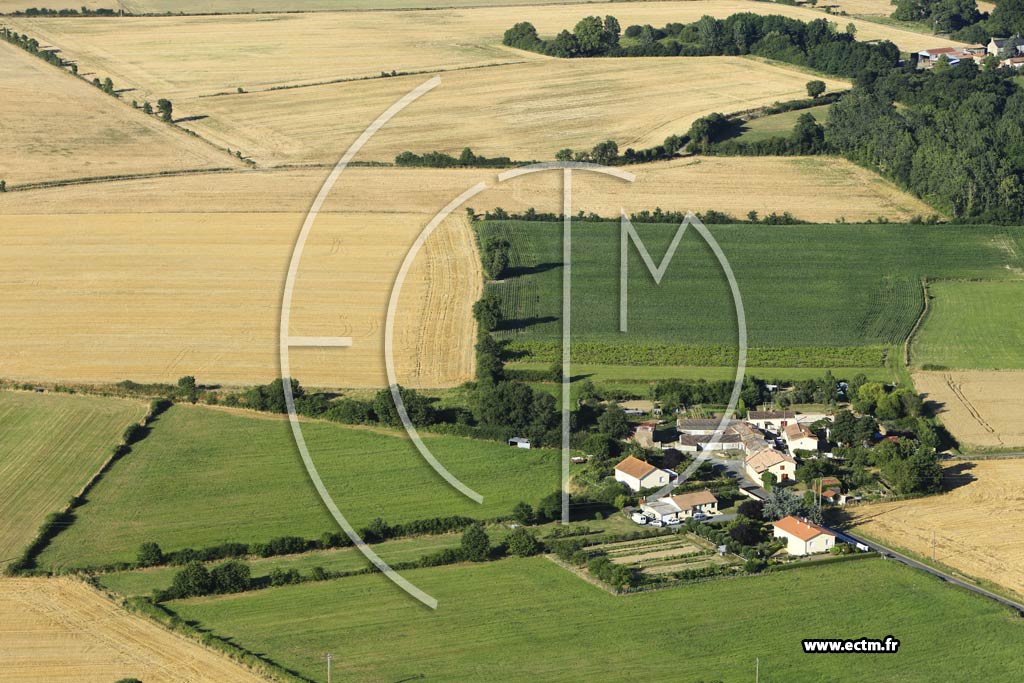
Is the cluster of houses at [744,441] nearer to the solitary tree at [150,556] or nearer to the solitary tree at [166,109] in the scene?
the solitary tree at [150,556]

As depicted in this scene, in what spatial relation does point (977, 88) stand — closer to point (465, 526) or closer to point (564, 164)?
point (564, 164)

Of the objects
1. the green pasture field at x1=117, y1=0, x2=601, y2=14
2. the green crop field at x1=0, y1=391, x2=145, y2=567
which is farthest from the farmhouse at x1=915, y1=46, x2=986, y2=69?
the green crop field at x1=0, y1=391, x2=145, y2=567

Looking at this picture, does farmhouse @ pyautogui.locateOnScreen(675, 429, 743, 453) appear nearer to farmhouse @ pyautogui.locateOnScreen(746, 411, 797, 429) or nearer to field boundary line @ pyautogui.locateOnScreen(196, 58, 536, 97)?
farmhouse @ pyautogui.locateOnScreen(746, 411, 797, 429)

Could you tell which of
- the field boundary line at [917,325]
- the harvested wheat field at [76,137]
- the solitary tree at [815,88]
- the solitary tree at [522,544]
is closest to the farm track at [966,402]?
the field boundary line at [917,325]

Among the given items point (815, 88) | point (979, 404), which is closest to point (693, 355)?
point (979, 404)

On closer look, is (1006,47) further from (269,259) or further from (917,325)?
(269,259)

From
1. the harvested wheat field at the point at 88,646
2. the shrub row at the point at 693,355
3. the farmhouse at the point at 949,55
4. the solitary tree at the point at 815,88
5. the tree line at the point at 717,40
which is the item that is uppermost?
the tree line at the point at 717,40
